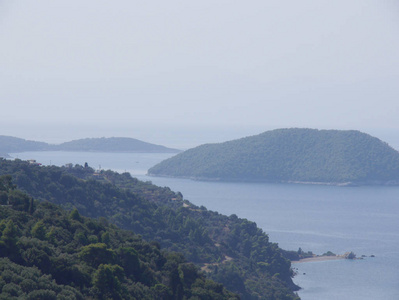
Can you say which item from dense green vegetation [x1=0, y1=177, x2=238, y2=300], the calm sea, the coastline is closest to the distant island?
the calm sea

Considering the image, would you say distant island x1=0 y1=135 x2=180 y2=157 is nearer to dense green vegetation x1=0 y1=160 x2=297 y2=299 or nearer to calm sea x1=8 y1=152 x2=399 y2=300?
calm sea x1=8 y1=152 x2=399 y2=300

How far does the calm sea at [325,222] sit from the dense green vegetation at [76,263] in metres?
16.1

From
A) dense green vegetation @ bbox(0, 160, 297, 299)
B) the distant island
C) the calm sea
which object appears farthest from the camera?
the distant island

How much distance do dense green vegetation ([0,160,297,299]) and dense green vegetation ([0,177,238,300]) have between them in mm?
8761

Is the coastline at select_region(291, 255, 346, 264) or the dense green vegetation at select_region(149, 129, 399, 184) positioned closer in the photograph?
the coastline at select_region(291, 255, 346, 264)

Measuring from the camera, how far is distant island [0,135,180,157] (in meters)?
125

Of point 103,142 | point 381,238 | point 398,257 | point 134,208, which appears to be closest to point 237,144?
point 103,142

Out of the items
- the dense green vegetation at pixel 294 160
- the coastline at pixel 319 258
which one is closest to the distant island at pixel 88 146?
Answer: the dense green vegetation at pixel 294 160

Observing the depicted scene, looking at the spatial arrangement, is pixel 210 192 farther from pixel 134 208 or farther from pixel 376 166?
pixel 134 208

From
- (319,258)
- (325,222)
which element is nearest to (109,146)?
(325,222)

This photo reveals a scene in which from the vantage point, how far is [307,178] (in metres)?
105

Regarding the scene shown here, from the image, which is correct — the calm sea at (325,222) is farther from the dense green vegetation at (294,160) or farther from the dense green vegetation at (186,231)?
the dense green vegetation at (294,160)

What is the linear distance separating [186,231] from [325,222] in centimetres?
3044

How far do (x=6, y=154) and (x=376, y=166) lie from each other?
6593cm
